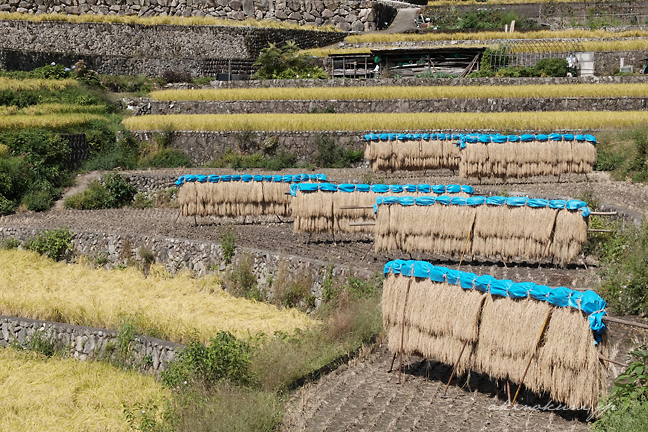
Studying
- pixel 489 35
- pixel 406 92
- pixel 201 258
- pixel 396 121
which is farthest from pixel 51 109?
pixel 489 35

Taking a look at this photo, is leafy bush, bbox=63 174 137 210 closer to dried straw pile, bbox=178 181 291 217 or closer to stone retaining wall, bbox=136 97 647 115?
dried straw pile, bbox=178 181 291 217

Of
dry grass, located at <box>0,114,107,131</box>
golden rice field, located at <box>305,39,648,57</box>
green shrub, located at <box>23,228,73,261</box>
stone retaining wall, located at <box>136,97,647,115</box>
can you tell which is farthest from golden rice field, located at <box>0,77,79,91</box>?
green shrub, located at <box>23,228,73,261</box>

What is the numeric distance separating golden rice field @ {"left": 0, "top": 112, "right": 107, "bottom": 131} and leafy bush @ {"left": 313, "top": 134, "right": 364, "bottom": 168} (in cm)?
963

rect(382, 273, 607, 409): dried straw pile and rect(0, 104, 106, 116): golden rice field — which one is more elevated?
rect(0, 104, 106, 116): golden rice field

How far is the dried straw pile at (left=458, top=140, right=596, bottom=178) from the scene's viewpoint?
2169 centimetres

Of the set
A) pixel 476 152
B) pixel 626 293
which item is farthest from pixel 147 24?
pixel 626 293

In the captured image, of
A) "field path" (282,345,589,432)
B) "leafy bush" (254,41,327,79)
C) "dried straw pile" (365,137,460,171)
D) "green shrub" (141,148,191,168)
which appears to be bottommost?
"field path" (282,345,589,432)

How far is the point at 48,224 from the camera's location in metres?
21.7

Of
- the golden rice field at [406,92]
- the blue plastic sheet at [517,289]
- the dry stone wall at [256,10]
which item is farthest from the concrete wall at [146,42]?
the blue plastic sheet at [517,289]

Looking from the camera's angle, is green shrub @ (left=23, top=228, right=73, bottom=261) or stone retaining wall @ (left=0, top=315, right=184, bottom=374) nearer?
stone retaining wall @ (left=0, top=315, right=184, bottom=374)

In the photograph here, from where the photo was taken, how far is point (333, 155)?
2641 cm

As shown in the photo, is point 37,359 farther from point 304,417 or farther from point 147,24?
point 147,24

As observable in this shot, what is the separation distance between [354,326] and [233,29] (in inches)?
1175

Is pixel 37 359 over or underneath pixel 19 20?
underneath
